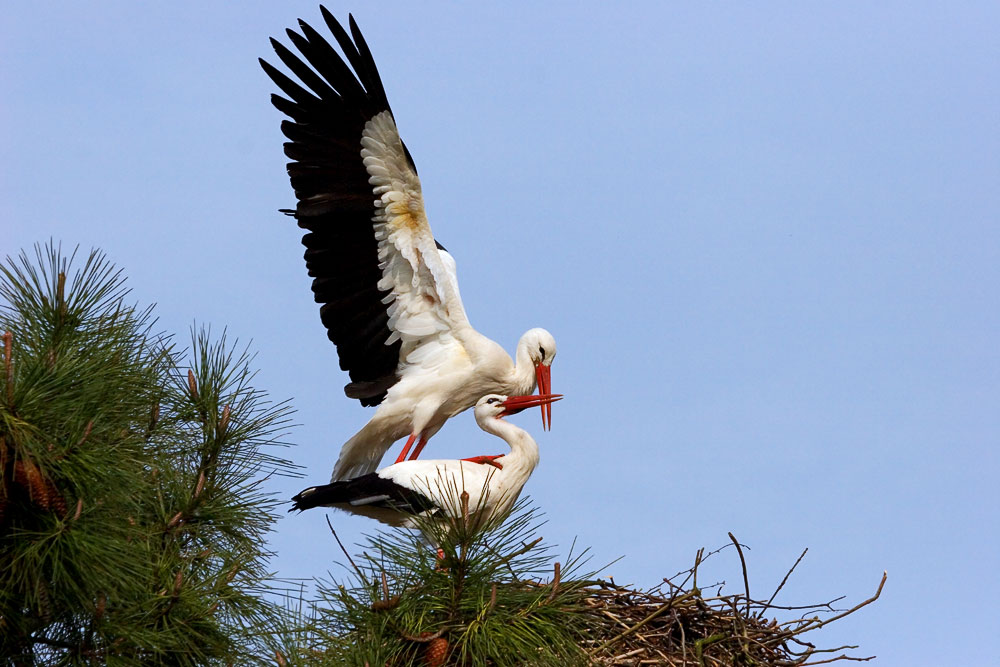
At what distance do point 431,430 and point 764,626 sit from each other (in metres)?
2.53

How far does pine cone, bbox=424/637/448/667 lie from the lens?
12.7 feet

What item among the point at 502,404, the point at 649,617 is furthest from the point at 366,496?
the point at 649,617

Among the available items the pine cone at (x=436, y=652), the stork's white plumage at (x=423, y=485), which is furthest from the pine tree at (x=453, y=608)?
the stork's white plumage at (x=423, y=485)

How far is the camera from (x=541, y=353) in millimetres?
7102

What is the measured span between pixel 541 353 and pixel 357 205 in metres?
1.31

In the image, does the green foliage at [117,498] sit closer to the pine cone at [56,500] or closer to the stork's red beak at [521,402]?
the pine cone at [56,500]

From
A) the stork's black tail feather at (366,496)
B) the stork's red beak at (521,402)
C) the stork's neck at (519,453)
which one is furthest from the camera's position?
the stork's red beak at (521,402)

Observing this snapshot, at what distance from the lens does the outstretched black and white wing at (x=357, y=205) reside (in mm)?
7117

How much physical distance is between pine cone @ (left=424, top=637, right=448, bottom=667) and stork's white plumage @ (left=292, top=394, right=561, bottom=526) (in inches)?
60.5

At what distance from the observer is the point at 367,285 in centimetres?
727

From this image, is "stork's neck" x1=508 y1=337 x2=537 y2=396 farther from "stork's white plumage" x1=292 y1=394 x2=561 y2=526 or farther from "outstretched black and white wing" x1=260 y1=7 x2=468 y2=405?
"stork's white plumage" x1=292 y1=394 x2=561 y2=526

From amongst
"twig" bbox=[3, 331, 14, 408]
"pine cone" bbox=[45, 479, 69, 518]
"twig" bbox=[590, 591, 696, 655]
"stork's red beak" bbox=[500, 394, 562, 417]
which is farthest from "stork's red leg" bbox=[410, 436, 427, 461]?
"twig" bbox=[3, 331, 14, 408]

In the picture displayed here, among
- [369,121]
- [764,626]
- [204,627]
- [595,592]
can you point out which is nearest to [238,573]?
[204,627]

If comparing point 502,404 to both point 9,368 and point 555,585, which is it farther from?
point 9,368
